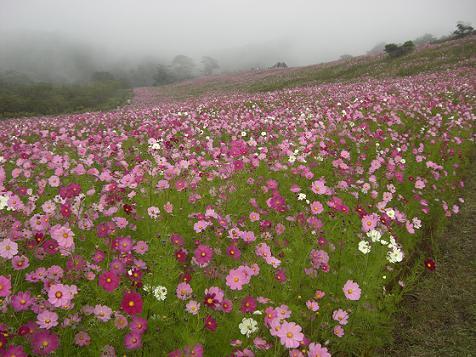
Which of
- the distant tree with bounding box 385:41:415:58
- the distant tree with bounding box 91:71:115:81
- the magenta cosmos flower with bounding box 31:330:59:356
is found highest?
the distant tree with bounding box 91:71:115:81

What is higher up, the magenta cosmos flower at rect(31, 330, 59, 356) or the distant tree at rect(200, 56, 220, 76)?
the distant tree at rect(200, 56, 220, 76)

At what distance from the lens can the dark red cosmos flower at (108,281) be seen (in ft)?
7.18

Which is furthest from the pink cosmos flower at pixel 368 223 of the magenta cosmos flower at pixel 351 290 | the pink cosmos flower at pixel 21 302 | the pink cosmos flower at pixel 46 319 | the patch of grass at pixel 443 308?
the pink cosmos flower at pixel 21 302

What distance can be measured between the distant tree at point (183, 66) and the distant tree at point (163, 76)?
1.67 m

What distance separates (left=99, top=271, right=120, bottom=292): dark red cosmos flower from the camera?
219 cm

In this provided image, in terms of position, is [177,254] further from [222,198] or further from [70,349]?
[222,198]

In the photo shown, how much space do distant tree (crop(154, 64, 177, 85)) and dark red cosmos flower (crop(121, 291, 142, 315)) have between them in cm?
8771

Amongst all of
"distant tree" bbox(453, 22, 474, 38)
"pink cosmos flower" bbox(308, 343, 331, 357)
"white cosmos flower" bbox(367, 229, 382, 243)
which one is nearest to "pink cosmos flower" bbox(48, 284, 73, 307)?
"pink cosmos flower" bbox(308, 343, 331, 357)

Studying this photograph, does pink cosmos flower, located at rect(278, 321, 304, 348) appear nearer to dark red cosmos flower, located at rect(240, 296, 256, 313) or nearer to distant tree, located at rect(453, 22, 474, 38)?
dark red cosmos flower, located at rect(240, 296, 256, 313)

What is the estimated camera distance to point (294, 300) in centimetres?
307

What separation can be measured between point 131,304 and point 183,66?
98.6 m

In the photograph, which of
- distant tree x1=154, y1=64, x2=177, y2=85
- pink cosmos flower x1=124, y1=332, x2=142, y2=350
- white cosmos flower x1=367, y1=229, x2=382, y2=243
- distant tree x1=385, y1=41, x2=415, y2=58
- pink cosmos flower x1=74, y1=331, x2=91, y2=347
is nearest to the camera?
pink cosmos flower x1=124, y1=332, x2=142, y2=350

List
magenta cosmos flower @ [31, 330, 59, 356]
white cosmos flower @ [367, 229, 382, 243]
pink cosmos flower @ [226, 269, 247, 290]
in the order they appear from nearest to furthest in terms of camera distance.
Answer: magenta cosmos flower @ [31, 330, 59, 356]
pink cosmos flower @ [226, 269, 247, 290]
white cosmos flower @ [367, 229, 382, 243]

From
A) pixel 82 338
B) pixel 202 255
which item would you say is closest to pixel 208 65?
pixel 202 255
